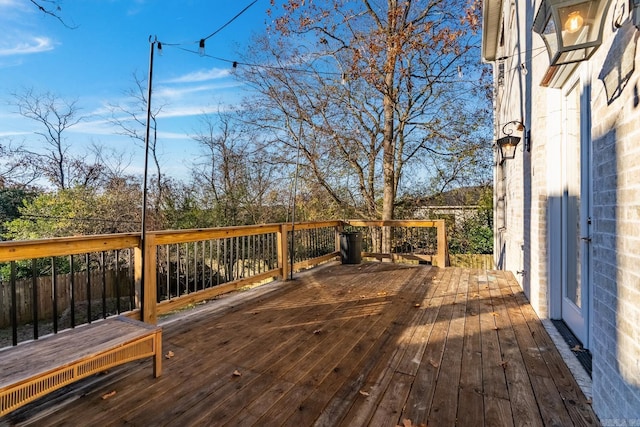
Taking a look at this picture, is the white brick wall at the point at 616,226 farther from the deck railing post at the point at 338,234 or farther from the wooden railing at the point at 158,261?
the deck railing post at the point at 338,234

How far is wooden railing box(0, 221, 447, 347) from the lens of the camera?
7.10ft

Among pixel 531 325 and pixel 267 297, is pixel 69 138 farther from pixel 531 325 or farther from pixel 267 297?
pixel 531 325

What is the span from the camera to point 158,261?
3312mm

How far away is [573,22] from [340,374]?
7.97 feet

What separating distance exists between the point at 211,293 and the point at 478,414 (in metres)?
2.73

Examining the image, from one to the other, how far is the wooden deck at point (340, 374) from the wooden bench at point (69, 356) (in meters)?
0.24

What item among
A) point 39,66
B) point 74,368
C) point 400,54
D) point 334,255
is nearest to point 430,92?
point 400,54

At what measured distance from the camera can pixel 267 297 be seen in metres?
3.89

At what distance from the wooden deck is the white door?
13.5 inches

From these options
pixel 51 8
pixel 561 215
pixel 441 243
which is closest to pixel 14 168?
pixel 51 8

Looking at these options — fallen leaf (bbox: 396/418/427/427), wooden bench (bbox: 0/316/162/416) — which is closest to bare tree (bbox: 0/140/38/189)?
wooden bench (bbox: 0/316/162/416)

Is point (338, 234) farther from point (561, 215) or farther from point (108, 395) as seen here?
point (108, 395)

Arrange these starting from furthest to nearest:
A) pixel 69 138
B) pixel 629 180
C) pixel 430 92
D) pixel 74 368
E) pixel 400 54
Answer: pixel 69 138, pixel 430 92, pixel 400 54, pixel 74 368, pixel 629 180

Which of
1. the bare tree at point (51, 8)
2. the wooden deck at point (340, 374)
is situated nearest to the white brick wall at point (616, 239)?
the wooden deck at point (340, 374)
